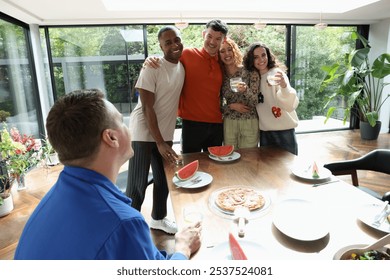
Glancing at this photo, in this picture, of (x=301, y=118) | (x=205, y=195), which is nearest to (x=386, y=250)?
(x=205, y=195)

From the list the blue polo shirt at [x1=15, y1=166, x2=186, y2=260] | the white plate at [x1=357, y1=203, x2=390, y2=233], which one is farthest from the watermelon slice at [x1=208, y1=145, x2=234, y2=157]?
the blue polo shirt at [x1=15, y1=166, x2=186, y2=260]

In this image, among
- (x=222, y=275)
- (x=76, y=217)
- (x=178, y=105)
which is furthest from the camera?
(x=178, y=105)

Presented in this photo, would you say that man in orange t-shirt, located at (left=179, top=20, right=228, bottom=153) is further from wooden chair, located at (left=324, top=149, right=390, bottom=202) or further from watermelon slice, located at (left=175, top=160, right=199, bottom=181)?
wooden chair, located at (left=324, top=149, right=390, bottom=202)

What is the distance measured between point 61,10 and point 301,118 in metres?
4.97

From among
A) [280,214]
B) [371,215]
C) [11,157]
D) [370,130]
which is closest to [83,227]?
[280,214]

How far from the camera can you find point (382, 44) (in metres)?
5.54

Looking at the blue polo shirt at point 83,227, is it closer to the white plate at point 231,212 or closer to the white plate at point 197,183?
the white plate at point 231,212

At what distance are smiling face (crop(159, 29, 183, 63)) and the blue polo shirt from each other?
4.88ft

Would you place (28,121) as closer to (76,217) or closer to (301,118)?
(76,217)

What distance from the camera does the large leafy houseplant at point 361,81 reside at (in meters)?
4.84

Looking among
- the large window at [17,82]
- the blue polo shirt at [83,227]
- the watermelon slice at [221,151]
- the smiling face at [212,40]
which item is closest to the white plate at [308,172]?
the watermelon slice at [221,151]

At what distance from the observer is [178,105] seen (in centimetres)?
227

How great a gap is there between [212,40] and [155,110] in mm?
691

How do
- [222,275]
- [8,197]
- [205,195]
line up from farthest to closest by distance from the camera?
1. [8,197]
2. [205,195]
3. [222,275]
